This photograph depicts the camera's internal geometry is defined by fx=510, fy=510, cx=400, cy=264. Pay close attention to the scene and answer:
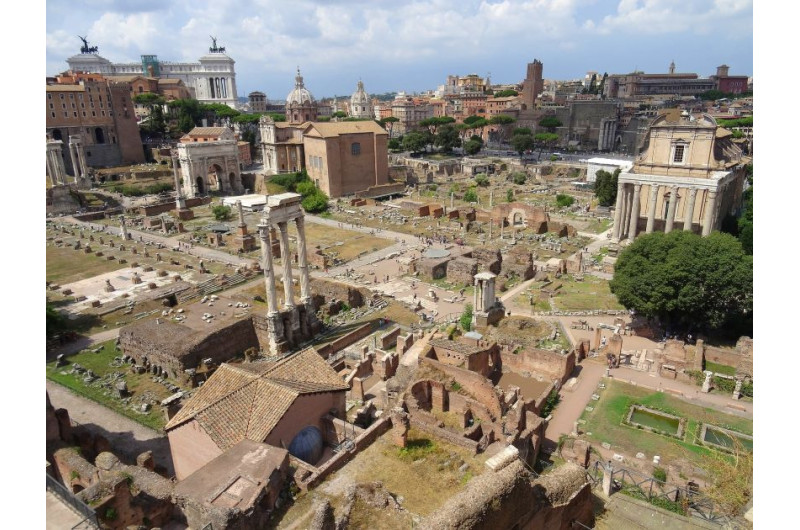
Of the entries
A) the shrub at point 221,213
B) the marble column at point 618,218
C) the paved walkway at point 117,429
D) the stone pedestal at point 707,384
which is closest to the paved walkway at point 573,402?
the stone pedestal at point 707,384

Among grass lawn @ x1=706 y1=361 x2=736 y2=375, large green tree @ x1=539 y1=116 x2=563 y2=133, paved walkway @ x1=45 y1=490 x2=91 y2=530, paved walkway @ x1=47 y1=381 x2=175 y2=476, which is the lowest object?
paved walkway @ x1=47 y1=381 x2=175 y2=476

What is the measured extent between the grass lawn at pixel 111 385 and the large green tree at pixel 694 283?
85.3 feet

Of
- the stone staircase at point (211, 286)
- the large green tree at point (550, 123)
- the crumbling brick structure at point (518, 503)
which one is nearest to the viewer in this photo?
the crumbling brick structure at point (518, 503)

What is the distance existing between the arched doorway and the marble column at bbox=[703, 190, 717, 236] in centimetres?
6623

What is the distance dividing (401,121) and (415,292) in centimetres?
12150

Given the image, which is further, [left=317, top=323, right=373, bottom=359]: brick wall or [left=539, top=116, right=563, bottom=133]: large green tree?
[left=539, top=116, right=563, bottom=133]: large green tree

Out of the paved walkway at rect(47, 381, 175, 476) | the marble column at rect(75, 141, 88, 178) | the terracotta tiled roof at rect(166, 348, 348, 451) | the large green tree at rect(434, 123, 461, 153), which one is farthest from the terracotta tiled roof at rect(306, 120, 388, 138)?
the terracotta tiled roof at rect(166, 348, 348, 451)

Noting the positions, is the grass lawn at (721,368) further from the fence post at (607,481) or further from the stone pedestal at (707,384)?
the fence post at (607,481)

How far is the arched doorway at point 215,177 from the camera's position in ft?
263

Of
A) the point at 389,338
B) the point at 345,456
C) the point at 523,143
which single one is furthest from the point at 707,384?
the point at 523,143

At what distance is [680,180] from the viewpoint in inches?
1770

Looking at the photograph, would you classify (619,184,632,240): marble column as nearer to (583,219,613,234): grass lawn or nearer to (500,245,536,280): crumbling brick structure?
(583,219,613,234): grass lawn

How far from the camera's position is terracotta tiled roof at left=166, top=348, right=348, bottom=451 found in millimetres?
16422

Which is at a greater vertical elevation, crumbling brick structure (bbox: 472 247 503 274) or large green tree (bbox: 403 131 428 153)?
large green tree (bbox: 403 131 428 153)
